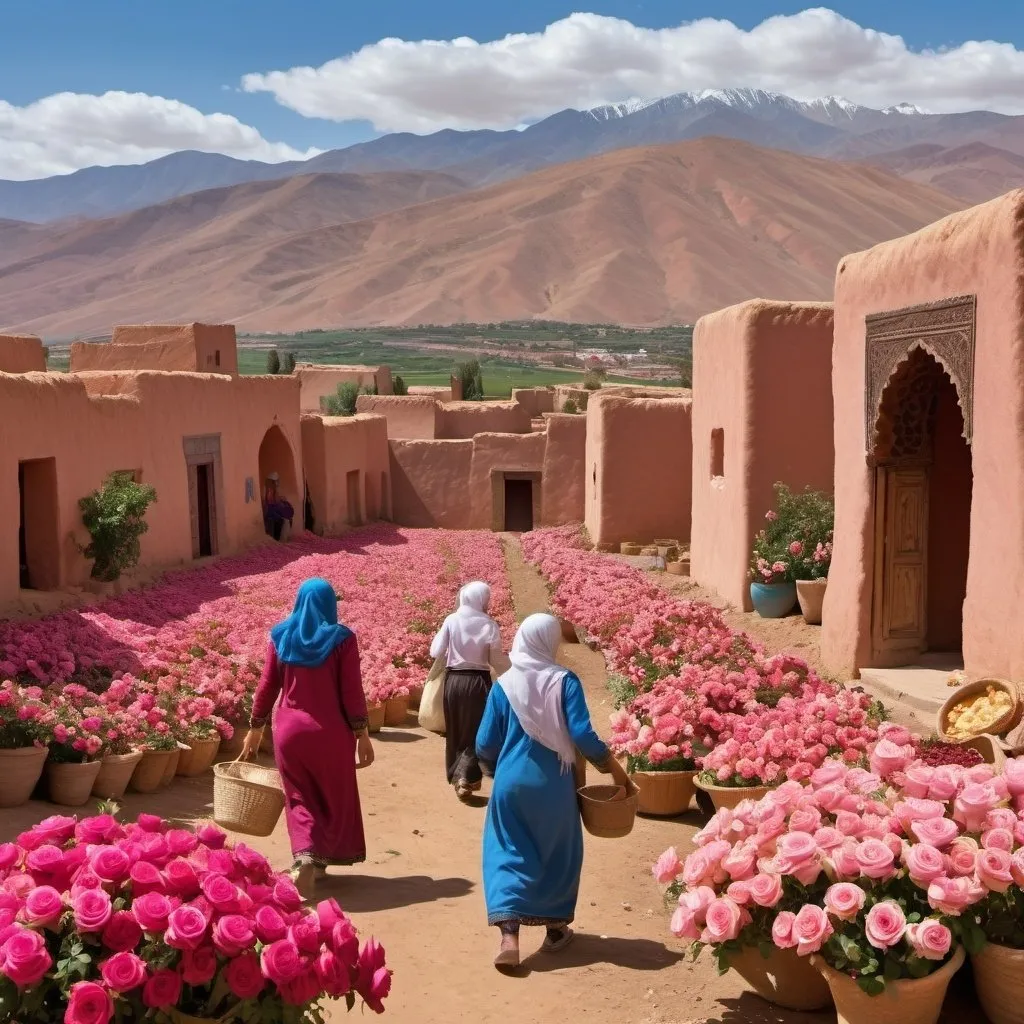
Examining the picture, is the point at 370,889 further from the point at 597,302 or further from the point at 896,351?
the point at 597,302

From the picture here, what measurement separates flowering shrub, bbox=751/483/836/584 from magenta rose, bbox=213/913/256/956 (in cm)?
1049

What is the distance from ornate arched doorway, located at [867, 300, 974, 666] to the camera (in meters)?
10.7

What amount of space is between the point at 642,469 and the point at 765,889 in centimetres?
1730

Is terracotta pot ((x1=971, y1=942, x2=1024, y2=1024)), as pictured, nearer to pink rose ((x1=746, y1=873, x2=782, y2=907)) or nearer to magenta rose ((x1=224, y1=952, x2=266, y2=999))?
pink rose ((x1=746, y1=873, x2=782, y2=907))

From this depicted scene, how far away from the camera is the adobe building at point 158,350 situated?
21.4 m

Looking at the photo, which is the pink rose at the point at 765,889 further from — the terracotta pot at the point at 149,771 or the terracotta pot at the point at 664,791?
the terracotta pot at the point at 149,771

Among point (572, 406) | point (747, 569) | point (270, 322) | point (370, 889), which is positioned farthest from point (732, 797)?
point (270, 322)

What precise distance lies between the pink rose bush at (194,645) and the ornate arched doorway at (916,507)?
4.12 m

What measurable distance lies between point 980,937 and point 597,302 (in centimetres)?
10844

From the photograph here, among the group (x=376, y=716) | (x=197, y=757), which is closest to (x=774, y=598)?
(x=376, y=716)

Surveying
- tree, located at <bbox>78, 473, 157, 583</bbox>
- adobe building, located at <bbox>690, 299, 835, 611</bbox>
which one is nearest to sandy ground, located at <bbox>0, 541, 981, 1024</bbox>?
tree, located at <bbox>78, 473, 157, 583</bbox>

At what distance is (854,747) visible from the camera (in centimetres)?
722

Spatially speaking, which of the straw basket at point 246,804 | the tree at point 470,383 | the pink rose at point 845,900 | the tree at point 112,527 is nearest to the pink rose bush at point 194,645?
the tree at point 112,527

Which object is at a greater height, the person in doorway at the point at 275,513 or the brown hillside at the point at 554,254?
the brown hillside at the point at 554,254
